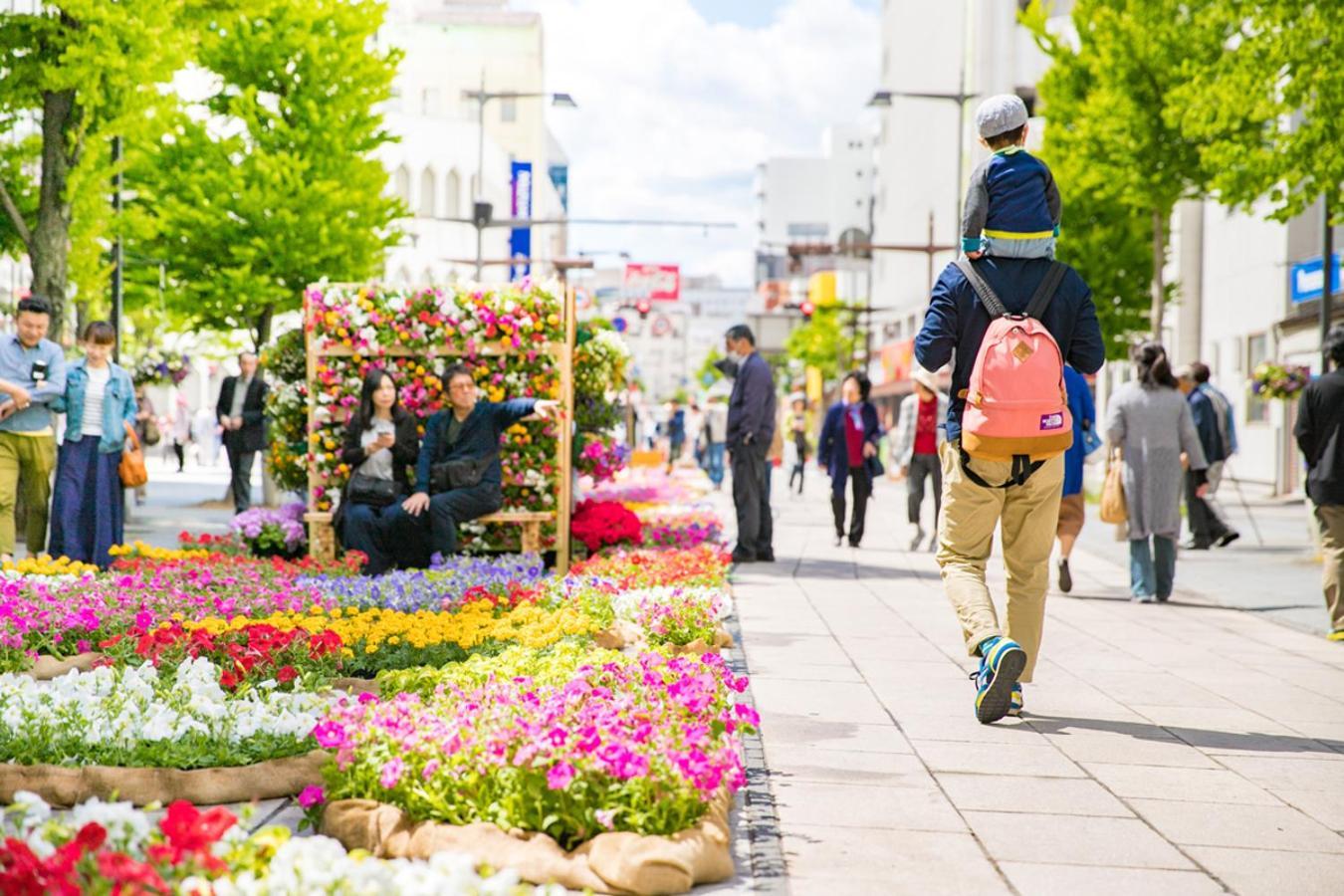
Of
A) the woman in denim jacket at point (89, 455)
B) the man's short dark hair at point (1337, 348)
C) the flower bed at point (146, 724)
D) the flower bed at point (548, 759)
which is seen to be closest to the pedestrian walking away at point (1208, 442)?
the man's short dark hair at point (1337, 348)

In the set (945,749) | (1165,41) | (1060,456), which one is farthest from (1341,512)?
(1165,41)

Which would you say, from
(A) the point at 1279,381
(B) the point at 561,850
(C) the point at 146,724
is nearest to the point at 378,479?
(C) the point at 146,724

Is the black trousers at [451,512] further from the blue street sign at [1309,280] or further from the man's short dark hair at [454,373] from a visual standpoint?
the blue street sign at [1309,280]

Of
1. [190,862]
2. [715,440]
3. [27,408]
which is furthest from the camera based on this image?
[715,440]

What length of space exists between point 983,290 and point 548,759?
2.97 meters

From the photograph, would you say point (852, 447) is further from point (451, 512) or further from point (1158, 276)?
point (1158, 276)

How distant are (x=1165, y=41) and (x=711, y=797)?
866 inches

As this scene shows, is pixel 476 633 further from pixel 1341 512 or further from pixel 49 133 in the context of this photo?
pixel 49 133

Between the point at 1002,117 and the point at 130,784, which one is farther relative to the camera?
the point at 1002,117

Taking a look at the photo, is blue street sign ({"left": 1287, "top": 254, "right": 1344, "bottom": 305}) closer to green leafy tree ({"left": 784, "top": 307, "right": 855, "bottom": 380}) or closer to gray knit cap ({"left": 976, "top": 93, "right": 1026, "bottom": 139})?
gray knit cap ({"left": 976, "top": 93, "right": 1026, "bottom": 139})

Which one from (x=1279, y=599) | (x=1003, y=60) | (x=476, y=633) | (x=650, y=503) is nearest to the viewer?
(x=476, y=633)

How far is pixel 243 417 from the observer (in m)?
17.3

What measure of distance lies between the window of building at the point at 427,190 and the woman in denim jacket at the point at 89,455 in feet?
212

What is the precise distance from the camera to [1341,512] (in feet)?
31.3
